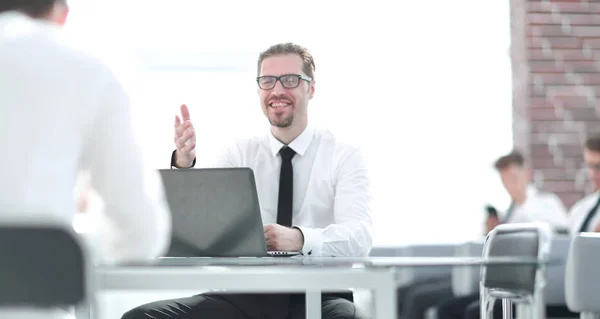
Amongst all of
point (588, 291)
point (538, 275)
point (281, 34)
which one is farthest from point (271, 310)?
point (281, 34)

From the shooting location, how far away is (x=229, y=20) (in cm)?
609

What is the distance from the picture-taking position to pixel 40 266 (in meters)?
1.29

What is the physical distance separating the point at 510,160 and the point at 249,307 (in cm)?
358

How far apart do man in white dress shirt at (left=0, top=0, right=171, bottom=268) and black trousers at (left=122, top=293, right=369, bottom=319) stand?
1239 millimetres

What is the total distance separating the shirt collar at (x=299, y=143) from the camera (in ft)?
10.3

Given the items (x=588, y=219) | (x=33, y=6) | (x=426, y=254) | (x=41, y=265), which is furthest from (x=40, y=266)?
(x=426, y=254)

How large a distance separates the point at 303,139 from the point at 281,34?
2914mm

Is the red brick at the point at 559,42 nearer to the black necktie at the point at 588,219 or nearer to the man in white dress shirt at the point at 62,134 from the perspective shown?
the black necktie at the point at 588,219

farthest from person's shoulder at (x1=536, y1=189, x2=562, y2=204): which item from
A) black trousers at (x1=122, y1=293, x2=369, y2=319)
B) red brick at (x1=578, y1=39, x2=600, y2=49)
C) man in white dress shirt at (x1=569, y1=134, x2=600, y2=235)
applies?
black trousers at (x1=122, y1=293, x2=369, y2=319)

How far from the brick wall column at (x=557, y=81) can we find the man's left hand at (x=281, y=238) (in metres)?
3.89

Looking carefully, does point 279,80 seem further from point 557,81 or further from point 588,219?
point 557,81

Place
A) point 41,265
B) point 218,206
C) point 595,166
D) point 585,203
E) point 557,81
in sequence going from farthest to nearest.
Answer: point 557,81, point 585,203, point 595,166, point 218,206, point 41,265

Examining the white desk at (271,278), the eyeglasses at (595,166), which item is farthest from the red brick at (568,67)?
the white desk at (271,278)

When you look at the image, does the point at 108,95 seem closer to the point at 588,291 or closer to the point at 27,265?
the point at 27,265
